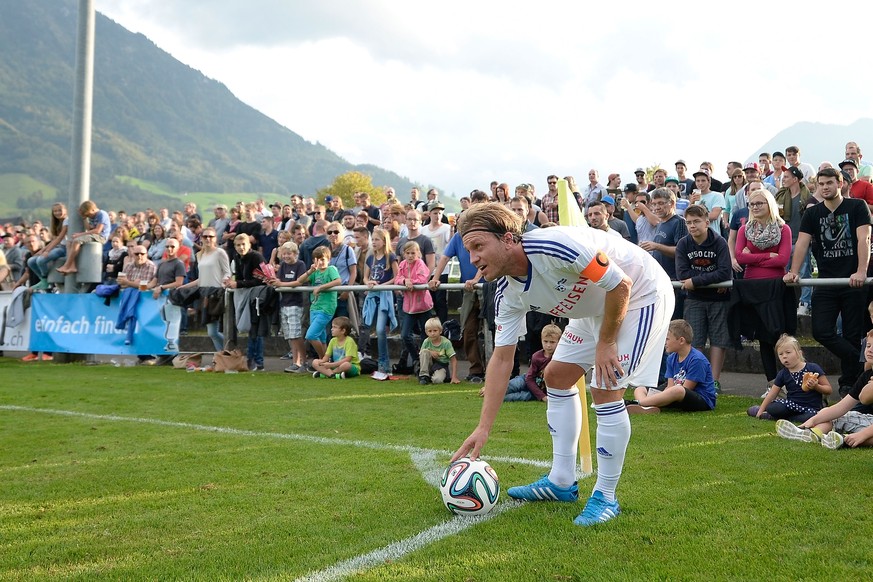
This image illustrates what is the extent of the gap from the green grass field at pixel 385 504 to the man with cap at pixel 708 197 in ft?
17.6

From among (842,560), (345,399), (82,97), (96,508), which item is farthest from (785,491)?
(82,97)

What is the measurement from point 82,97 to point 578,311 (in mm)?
14861

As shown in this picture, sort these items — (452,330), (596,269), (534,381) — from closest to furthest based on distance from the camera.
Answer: (596,269)
(534,381)
(452,330)

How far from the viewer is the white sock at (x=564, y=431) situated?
4914mm

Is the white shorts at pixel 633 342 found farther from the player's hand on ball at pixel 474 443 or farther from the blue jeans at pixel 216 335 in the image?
the blue jeans at pixel 216 335

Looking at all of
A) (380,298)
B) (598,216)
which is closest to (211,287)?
(380,298)

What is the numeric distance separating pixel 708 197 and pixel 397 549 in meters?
11.4

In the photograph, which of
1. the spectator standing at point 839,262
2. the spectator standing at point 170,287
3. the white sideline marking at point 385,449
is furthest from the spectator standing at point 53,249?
the spectator standing at point 839,262

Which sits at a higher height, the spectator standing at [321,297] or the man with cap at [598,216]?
the man with cap at [598,216]

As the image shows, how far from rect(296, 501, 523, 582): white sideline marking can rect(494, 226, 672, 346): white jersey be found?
1.07 m

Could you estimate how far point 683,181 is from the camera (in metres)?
15.9

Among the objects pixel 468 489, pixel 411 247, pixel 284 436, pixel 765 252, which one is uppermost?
pixel 411 247

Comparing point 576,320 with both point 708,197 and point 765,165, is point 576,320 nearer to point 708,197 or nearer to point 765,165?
point 708,197

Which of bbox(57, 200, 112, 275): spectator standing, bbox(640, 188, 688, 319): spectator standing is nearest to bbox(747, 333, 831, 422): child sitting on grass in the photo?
bbox(640, 188, 688, 319): spectator standing
